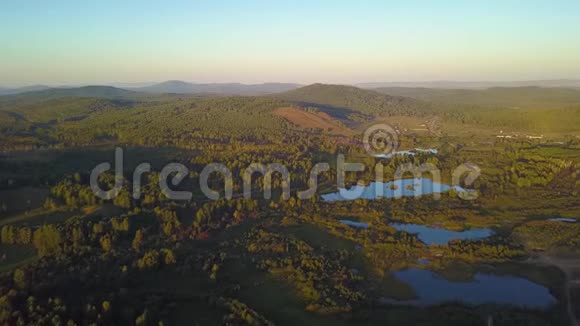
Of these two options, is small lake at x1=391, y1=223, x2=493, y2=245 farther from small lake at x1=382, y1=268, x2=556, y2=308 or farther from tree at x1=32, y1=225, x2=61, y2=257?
tree at x1=32, y1=225, x2=61, y2=257

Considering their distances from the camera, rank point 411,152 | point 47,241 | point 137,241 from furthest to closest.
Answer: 1. point 411,152
2. point 137,241
3. point 47,241

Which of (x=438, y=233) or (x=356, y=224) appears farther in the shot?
(x=356, y=224)

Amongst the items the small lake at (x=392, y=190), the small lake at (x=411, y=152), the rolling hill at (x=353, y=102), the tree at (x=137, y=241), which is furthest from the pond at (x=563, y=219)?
the rolling hill at (x=353, y=102)

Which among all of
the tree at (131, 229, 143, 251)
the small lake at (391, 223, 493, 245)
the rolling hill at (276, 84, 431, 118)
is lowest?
the small lake at (391, 223, 493, 245)

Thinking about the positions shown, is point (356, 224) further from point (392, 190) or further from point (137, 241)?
point (137, 241)

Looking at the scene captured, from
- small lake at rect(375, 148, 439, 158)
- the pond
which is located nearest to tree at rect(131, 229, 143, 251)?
the pond

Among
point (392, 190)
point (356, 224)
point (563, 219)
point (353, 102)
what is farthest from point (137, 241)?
point (353, 102)
